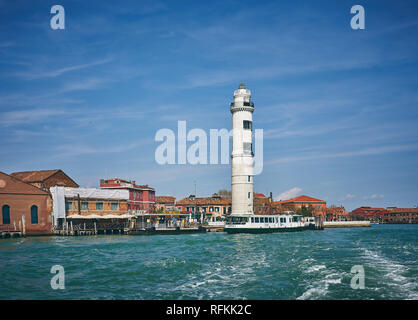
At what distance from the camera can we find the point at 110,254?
30.9 metres

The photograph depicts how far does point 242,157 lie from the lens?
62.4m

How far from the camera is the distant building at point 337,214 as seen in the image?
114675 millimetres

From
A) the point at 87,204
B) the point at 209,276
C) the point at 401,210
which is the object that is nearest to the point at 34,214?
the point at 87,204

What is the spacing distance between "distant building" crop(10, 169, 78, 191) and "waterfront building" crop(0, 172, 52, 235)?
6.26 meters

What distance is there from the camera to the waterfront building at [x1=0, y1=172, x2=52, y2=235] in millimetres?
50094

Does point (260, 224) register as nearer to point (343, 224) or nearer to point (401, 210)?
point (343, 224)

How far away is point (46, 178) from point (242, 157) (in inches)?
1204

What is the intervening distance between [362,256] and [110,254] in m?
19.0

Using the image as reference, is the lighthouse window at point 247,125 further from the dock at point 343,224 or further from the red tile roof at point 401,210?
the red tile roof at point 401,210

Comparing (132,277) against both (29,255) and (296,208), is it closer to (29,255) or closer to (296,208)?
(29,255)

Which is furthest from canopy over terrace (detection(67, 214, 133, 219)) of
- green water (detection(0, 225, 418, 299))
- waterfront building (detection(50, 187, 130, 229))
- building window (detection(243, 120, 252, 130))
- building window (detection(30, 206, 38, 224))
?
green water (detection(0, 225, 418, 299))

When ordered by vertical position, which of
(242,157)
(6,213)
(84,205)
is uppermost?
(242,157)

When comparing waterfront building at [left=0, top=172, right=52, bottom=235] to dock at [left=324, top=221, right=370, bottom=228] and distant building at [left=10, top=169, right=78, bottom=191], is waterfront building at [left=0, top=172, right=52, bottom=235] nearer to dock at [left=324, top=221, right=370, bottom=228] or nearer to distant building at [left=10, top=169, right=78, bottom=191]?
distant building at [left=10, top=169, right=78, bottom=191]
